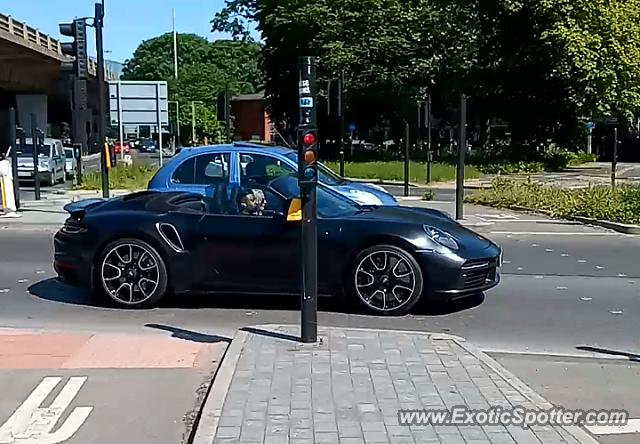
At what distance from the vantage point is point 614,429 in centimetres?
582

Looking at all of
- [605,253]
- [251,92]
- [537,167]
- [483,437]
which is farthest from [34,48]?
[251,92]

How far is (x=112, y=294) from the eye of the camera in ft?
32.0

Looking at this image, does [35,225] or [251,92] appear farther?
[251,92]

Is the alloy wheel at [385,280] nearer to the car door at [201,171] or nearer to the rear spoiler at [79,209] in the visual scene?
the rear spoiler at [79,209]

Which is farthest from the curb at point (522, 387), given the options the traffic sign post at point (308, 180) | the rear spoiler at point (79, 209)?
the rear spoiler at point (79, 209)

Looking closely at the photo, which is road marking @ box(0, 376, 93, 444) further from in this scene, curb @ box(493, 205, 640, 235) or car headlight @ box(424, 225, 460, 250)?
curb @ box(493, 205, 640, 235)

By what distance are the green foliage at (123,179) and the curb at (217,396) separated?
72.9 feet

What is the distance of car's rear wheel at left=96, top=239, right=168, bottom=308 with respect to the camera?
31.5 feet

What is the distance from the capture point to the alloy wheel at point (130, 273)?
962cm

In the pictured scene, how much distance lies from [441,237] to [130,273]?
3127 millimetres

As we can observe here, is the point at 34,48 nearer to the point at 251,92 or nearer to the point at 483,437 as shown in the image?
the point at 483,437

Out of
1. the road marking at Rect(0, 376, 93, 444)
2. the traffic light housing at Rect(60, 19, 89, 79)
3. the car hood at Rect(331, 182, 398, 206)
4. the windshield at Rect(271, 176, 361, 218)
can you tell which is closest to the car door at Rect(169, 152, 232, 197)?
the car hood at Rect(331, 182, 398, 206)

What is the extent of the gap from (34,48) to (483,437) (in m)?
51.6

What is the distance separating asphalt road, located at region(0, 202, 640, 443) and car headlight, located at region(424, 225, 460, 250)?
0.72 metres
